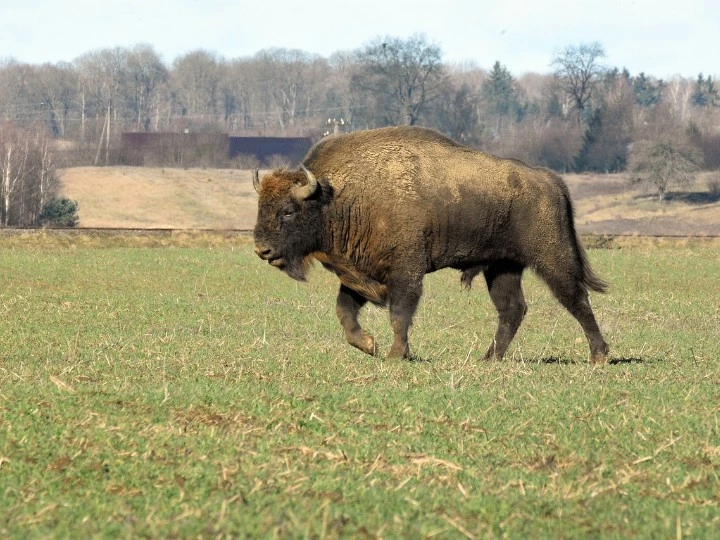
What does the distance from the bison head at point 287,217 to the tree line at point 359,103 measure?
80.9 meters

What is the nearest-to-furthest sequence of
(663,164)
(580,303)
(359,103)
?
(580,303) < (663,164) < (359,103)

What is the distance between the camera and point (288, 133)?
477 ft

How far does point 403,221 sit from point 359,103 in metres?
131

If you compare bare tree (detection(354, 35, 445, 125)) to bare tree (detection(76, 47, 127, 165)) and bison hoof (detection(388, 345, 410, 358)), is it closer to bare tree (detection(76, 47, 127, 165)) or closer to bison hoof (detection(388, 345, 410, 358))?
bare tree (detection(76, 47, 127, 165))

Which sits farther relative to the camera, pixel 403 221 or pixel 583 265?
pixel 583 265

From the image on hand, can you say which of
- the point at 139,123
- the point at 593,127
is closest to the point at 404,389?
the point at 593,127

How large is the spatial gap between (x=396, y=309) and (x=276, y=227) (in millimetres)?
1625

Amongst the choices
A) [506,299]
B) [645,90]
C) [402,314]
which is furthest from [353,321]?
[645,90]

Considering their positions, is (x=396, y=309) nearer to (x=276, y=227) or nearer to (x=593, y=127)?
(x=276, y=227)

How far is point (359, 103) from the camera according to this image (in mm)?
142250

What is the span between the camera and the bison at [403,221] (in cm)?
1273

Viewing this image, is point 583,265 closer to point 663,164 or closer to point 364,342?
point 364,342

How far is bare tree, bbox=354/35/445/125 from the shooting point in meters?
115

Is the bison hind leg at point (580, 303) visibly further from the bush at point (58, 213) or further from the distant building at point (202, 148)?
the distant building at point (202, 148)
